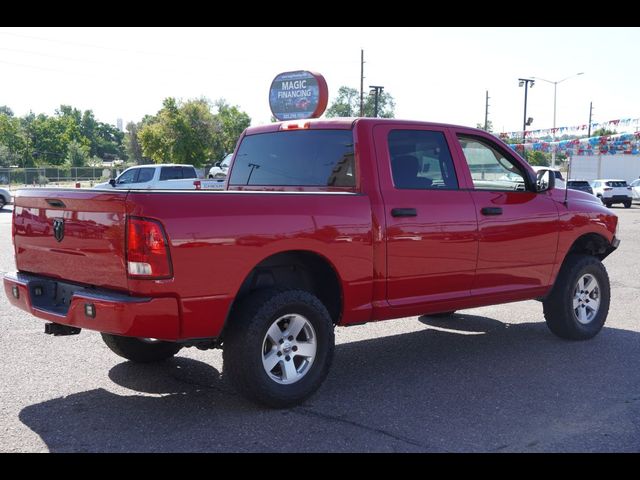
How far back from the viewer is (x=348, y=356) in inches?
245

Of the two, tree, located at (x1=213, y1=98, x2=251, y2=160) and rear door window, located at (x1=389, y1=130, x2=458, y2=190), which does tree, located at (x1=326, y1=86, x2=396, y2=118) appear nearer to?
tree, located at (x1=213, y1=98, x2=251, y2=160)

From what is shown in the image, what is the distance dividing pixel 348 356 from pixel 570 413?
2.12 meters

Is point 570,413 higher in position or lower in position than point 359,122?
lower

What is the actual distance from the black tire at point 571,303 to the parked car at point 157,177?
18845mm

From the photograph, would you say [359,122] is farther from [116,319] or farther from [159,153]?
[159,153]

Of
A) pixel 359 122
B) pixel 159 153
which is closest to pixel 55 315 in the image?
pixel 359 122

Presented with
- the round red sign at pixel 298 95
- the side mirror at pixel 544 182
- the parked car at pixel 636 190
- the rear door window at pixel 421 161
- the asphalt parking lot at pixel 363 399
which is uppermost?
the round red sign at pixel 298 95

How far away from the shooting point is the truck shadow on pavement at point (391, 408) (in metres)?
4.12

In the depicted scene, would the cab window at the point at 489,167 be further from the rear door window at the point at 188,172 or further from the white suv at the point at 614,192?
the white suv at the point at 614,192

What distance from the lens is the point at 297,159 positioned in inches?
231

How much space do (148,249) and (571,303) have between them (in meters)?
4.39

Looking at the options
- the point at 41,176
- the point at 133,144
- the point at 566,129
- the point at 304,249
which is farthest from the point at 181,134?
the point at 304,249

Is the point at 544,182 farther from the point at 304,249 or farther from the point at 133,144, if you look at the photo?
the point at 133,144

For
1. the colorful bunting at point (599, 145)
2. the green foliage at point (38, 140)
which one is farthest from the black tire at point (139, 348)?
the green foliage at point (38, 140)
